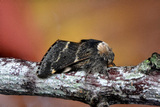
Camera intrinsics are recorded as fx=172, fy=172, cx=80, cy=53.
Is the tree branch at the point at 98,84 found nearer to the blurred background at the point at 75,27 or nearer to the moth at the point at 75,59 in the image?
the moth at the point at 75,59

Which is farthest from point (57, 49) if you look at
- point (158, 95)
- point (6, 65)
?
point (158, 95)

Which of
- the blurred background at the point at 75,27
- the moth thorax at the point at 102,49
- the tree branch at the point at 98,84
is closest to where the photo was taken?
the tree branch at the point at 98,84

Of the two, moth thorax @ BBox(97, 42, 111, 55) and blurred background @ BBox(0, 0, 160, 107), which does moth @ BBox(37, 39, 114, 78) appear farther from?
blurred background @ BBox(0, 0, 160, 107)

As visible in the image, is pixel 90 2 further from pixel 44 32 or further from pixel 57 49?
pixel 57 49

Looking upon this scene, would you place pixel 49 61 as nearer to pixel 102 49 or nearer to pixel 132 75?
pixel 102 49

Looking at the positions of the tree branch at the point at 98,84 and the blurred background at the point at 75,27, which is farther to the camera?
the blurred background at the point at 75,27

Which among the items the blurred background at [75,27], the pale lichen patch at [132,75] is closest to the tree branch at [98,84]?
the pale lichen patch at [132,75]
